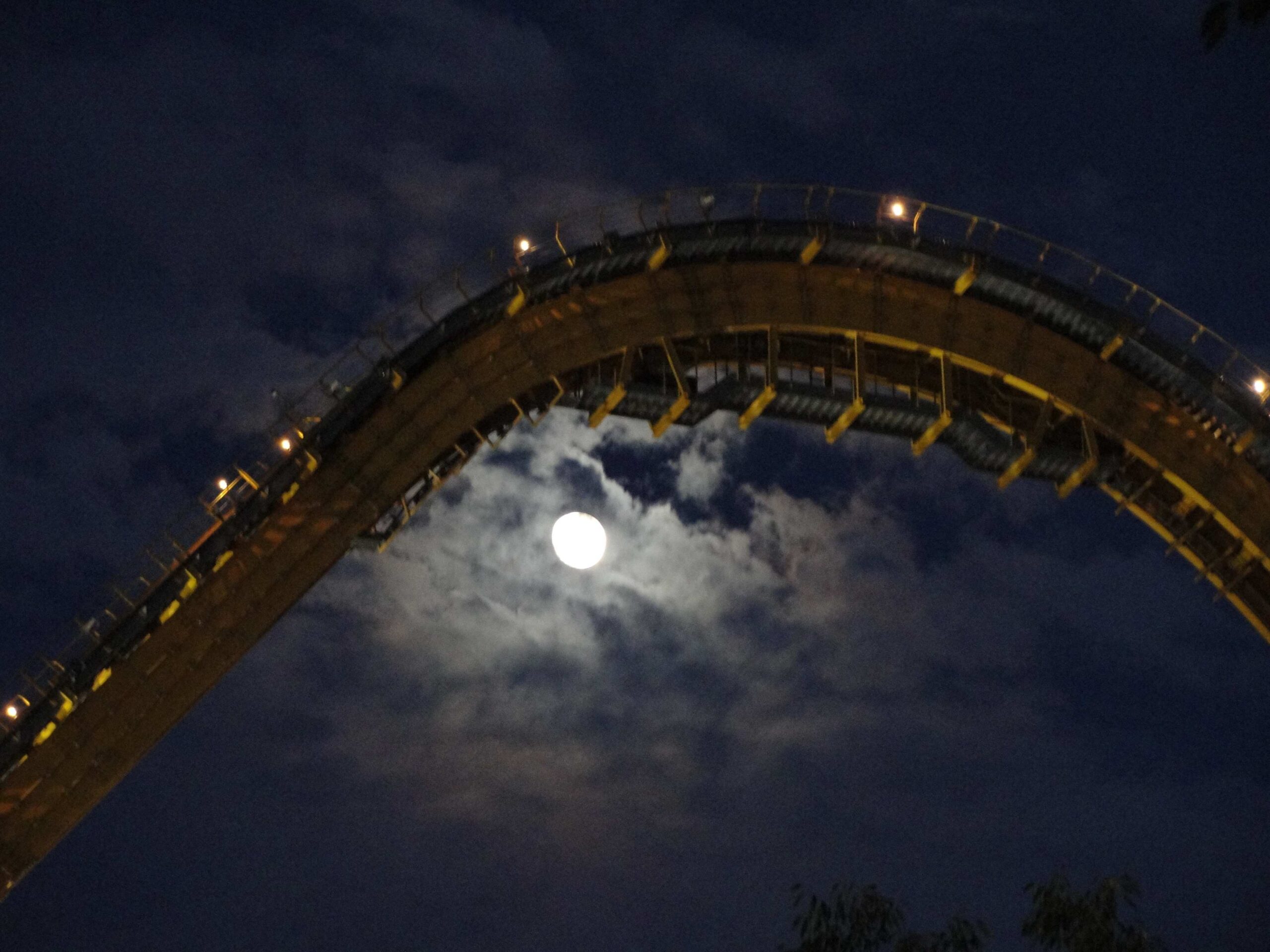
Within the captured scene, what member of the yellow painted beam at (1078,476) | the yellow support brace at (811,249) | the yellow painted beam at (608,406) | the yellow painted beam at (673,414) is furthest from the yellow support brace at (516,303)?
the yellow painted beam at (1078,476)

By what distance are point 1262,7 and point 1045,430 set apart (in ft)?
82.1

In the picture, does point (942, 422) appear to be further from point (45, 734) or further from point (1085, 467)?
point (45, 734)

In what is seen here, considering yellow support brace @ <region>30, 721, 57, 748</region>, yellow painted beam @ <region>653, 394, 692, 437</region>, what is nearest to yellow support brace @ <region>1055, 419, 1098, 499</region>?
yellow painted beam @ <region>653, 394, 692, 437</region>

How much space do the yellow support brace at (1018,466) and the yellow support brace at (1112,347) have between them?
8.47ft

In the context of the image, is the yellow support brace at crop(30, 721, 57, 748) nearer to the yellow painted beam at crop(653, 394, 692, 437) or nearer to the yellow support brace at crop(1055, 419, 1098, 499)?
the yellow painted beam at crop(653, 394, 692, 437)

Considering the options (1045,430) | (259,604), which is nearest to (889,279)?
(1045,430)

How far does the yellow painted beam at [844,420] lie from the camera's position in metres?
30.7

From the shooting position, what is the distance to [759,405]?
103ft

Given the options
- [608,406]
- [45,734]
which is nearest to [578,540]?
[608,406]

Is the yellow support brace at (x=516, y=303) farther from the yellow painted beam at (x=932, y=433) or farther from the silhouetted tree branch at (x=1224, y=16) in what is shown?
the silhouetted tree branch at (x=1224, y=16)

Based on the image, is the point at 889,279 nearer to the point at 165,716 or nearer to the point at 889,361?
the point at 889,361

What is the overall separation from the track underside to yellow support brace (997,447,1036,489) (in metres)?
0.06

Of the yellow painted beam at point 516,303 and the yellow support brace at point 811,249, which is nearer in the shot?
the yellow support brace at point 811,249

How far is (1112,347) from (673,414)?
382 inches
